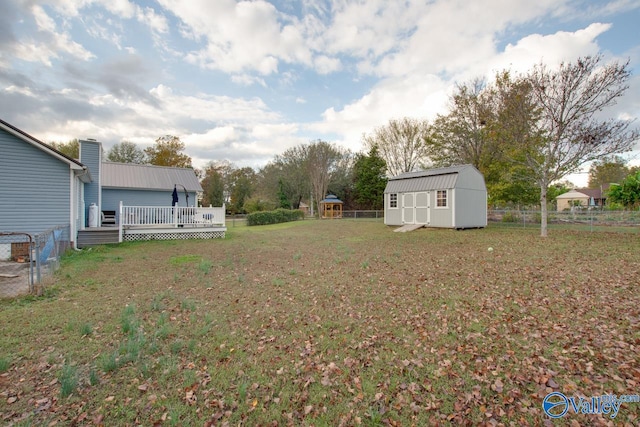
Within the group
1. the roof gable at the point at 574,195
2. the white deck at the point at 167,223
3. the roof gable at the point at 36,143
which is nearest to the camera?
the roof gable at the point at 36,143

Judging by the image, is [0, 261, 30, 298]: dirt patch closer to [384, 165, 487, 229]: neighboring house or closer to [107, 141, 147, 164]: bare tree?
[384, 165, 487, 229]: neighboring house

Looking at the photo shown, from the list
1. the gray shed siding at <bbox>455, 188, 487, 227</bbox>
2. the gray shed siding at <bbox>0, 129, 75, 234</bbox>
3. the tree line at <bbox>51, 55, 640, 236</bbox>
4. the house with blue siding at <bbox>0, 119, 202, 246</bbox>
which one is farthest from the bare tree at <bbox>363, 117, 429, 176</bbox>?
the gray shed siding at <bbox>0, 129, 75, 234</bbox>

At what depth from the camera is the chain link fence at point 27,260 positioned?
5.27m


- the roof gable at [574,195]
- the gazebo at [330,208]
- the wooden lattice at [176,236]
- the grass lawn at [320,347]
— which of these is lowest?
the grass lawn at [320,347]

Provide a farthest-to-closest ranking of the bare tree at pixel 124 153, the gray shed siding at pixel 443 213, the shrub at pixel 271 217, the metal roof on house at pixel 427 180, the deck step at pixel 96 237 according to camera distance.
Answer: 1. the bare tree at pixel 124 153
2. the shrub at pixel 271 217
3. the metal roof on house at pixel 427 180
4. the gray shed siding at pixel 443 213
5. the deck step at pixel 96 237

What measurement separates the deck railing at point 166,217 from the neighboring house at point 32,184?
2.24 meters

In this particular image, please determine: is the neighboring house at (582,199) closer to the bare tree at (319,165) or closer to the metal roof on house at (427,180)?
the bare tree at (319,165)

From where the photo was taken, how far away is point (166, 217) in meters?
13.2

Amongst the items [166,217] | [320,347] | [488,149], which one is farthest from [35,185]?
[488,149]

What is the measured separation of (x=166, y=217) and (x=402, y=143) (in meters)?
29.3

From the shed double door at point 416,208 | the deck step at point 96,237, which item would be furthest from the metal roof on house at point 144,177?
the shed double door at point 416,208

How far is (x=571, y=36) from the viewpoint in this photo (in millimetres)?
11625

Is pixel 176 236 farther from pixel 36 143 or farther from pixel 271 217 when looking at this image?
pixel 271 217

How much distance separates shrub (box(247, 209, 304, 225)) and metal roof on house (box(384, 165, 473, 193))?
38.8 ft
